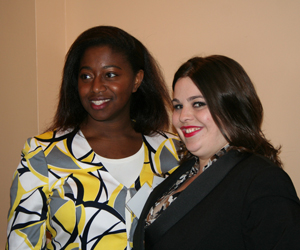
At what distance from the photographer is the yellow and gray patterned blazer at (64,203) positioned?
1436 millimetres

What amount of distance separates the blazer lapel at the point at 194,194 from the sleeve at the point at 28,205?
52 centimetres

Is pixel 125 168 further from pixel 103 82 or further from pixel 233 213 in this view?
pixel 233 213

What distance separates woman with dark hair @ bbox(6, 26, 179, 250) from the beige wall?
413mm

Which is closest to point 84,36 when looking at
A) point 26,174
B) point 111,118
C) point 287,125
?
point 111,118

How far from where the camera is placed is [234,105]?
4.19 feet

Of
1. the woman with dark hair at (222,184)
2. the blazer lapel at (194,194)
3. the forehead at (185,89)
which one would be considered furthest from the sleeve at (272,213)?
the forehead at (185,89)

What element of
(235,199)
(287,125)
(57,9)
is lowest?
(235,199)

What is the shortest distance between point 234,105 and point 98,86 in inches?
25.1

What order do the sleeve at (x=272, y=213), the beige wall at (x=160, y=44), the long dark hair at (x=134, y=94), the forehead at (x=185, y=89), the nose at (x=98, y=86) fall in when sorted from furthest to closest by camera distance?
the beige wall at (x=160, y=44) < the long dark hair at (x=134, y=94) < the nose at (x=98, y=86) < the forehead at (x=185, y=89) < the sleeve at (x=272, y=213)

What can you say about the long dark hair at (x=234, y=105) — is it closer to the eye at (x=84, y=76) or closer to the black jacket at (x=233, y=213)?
the black jacket at (x=233, y=213)

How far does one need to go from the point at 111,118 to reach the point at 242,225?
0.88 meters

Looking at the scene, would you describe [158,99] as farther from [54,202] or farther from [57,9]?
[57,9]

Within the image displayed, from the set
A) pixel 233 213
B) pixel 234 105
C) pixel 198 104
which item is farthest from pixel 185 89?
pixel 233 213

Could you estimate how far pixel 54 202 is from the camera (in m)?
1.46
